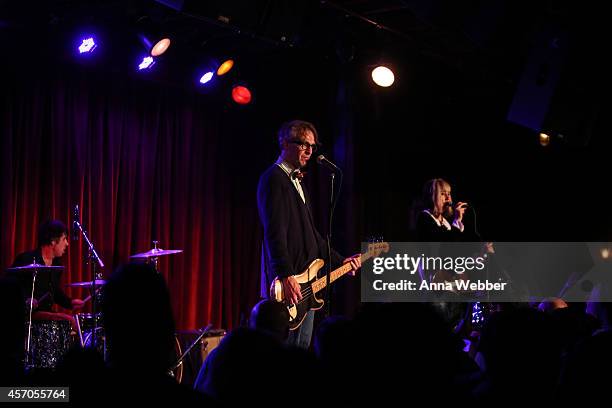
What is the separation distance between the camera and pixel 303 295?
454 centimetres

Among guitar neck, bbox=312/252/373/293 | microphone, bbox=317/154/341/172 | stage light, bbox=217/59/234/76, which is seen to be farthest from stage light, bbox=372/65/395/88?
microphone, bbox=317/154/341/172

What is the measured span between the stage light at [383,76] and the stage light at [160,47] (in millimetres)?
2281

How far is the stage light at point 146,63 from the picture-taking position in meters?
7.04

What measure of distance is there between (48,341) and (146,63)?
285cm

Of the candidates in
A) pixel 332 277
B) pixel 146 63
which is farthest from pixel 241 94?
pixel 332 277

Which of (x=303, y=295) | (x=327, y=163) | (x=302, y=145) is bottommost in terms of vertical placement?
(x=303, y=295)

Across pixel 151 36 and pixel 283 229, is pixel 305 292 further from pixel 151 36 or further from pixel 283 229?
pixel 151 36

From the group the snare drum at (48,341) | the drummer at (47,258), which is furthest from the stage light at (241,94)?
the snare drum at (48,341)

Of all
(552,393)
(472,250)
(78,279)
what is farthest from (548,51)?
(78,279)

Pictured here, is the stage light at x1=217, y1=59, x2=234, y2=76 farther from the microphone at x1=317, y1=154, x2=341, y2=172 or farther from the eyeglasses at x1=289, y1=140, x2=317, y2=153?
the microphone at x1=317, y1=154, x2=341, y2=172

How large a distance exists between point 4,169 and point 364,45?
3944 millimetres

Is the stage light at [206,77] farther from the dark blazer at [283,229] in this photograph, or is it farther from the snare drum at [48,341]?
the dark blazer at [283,229]

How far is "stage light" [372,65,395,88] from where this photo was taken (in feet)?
24.9

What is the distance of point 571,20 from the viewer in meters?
6.03
